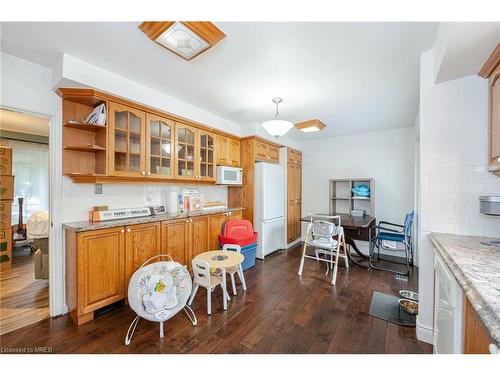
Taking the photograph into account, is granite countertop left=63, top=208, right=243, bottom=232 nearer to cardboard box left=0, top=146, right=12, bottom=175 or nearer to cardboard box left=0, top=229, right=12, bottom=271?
cardboard box left=0, top=229, right=12, bottom=271

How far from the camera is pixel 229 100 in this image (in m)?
2.77

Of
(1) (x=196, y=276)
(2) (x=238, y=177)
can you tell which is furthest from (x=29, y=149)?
(1) (x=196, y=276)

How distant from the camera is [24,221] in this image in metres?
4.27

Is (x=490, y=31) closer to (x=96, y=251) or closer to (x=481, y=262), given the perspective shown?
(x=481, y=262)

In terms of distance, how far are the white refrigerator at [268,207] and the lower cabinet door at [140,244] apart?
1.76 m

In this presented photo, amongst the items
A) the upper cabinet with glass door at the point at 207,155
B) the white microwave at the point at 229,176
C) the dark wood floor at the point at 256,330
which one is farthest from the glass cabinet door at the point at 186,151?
the dark wood floor at the point at 256,330

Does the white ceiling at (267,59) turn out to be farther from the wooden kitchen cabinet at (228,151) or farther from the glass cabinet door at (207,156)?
the wooden kitchen cabinet at (228,151)

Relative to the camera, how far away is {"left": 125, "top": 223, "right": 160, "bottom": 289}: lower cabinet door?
216 cm

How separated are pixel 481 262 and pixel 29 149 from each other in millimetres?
6460

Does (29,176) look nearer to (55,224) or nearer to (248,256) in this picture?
(55,224)

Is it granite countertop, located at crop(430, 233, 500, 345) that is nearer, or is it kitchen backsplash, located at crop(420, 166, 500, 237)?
granite countertop, located at crop(430, 233, 500, 345)

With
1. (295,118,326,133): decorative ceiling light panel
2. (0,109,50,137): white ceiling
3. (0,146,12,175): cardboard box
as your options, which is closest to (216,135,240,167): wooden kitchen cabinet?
(295,118,326,133): decorative ceiling light panel

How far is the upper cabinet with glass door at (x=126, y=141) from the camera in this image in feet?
7.12

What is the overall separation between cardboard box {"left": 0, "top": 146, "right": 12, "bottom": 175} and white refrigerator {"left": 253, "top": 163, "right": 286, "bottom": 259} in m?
4.09
